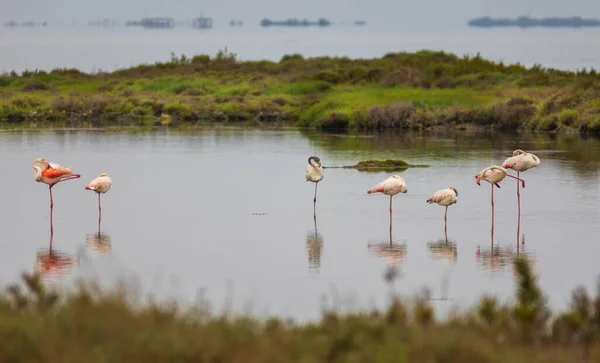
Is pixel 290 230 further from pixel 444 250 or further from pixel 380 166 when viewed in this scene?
pixel 380 166

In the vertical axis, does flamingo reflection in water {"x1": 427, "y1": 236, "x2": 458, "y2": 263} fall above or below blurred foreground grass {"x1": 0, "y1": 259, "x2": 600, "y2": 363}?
below

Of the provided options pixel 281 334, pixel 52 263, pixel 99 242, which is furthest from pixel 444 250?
pixel 281 334

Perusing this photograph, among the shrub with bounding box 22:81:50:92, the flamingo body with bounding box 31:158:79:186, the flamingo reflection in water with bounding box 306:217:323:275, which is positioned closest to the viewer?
the flamingo reflection in water with bounding box 306:217:323:275

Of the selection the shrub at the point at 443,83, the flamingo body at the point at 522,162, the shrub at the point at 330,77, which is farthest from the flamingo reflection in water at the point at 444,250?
the shrub at the point at 330,77

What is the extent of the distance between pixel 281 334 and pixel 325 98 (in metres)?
36.5

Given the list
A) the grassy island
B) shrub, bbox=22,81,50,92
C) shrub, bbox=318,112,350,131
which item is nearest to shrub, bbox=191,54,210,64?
the grassy island

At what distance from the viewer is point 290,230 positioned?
17.1 m

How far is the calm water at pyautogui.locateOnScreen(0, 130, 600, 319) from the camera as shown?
42.7ft

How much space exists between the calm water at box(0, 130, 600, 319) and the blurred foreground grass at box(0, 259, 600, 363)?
A: 1213 mm

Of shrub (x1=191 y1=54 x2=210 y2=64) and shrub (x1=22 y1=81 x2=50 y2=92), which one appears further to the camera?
shrub (x1=191 y1=54 x2=210 y2=64)

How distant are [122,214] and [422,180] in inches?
274

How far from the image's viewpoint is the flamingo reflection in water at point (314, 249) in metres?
14.2

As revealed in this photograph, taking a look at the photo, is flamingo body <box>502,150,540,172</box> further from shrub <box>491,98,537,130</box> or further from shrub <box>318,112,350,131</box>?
shrub <box>318,112,350,131</box>

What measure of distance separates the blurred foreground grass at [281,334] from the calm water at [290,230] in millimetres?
1213
